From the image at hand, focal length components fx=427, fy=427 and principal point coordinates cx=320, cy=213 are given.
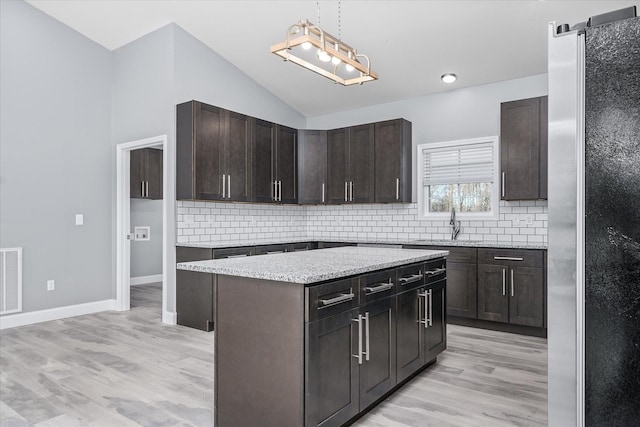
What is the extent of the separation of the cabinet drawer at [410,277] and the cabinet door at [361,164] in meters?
2.73

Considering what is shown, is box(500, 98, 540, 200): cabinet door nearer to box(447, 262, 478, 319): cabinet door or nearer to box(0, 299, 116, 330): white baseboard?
box(447, 262, 478, 319): cabinet door

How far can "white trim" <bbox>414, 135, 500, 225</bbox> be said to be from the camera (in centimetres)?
517

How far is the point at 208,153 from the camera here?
483 cm

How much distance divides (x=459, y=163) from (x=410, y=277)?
2990 mm

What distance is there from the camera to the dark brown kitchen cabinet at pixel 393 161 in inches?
220

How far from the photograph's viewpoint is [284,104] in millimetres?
6480

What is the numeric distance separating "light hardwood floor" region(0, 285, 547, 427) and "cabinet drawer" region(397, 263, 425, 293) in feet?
2.34

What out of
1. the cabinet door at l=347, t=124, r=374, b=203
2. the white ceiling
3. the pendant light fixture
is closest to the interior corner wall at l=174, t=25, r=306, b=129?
the white ceiling

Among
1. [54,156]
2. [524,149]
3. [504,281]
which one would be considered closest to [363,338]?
[504,281]

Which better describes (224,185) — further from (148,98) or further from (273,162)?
(148,98)

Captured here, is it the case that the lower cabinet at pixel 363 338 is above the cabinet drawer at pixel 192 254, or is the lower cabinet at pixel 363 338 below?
below

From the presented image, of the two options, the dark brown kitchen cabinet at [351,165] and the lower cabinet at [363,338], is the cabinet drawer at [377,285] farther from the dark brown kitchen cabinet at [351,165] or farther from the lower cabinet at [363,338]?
the dark brown kitchen cabinet at [351,165]

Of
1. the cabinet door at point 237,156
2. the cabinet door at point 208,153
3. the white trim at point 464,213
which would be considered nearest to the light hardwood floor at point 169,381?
the white trim at point 464,213

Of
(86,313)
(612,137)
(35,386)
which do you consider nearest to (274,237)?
(86,313)
